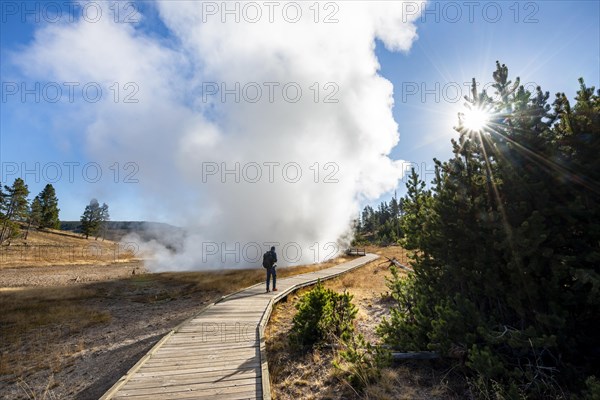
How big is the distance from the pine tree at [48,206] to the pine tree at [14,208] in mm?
24436

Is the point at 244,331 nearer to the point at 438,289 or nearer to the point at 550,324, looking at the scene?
the point at 438,289

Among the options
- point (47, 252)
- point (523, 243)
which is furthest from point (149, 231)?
point (523, 243)

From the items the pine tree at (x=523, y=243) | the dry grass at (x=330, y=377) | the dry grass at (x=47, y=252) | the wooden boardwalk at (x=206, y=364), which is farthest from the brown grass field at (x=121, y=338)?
the dry grass at (x=47, y=252)

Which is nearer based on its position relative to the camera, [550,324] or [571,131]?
[550,324]

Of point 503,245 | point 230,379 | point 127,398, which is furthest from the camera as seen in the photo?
A: point 230,379

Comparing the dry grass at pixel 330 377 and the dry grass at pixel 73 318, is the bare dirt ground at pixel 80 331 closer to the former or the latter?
the dry grass at pixel 73 318

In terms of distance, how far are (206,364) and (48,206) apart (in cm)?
9201

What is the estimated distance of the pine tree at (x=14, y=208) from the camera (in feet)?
159

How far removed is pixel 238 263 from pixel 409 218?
30.7 m

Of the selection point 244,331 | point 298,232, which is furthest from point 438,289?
point 298,232

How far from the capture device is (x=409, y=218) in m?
8.62

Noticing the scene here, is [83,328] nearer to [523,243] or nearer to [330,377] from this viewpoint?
[330,377]

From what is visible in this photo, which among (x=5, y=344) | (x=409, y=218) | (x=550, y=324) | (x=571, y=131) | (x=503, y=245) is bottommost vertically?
(x=5, y=344)

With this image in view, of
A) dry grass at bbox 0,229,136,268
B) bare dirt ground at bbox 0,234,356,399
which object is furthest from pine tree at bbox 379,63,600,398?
dry grass at bbox 0,229,136,268
